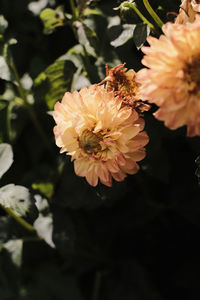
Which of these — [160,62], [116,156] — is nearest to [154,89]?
[160,62]

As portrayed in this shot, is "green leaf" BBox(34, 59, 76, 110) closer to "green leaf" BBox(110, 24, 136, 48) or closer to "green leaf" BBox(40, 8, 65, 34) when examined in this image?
"green leaf" BBox(40, 8, 65, 34)

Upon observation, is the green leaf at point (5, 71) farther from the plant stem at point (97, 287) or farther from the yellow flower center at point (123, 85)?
the plant stem at point (97, 287)

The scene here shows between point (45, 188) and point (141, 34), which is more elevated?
point (141, 34)

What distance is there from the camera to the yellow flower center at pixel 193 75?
71 centimetres

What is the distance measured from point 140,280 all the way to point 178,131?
599 mm

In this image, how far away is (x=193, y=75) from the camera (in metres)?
0.72

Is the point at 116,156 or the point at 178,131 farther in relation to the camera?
the point at 178,131

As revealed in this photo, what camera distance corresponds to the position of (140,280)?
138 cm

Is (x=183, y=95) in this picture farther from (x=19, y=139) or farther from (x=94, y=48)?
(x=19, y=139)

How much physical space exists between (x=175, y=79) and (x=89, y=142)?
0.24 metres

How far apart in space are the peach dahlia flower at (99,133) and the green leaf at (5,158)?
26cm

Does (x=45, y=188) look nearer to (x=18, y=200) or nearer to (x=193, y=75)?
(x=18, y=200)

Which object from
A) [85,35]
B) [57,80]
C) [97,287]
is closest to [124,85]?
[85,35]

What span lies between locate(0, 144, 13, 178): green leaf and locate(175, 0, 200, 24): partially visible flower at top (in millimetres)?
554
